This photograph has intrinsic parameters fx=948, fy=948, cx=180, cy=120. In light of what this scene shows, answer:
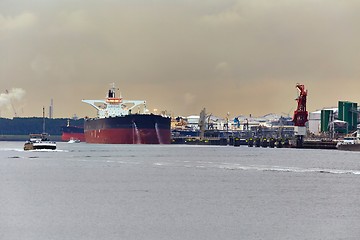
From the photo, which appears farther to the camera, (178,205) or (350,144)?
(350,144)

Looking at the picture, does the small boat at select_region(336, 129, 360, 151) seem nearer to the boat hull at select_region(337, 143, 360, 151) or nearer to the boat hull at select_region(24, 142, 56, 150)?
the boat hull at select_region(337, 143, 360, 151)

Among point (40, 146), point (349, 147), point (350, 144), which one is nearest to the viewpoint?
point (40, 146)

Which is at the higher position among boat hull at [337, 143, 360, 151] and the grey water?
boat hull at [337, 143, 360, 151]

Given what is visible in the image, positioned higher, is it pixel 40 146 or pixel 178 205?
pixel 40 146

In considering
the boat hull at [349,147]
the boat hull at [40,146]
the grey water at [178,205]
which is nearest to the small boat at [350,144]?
the boat hull at [349,147]

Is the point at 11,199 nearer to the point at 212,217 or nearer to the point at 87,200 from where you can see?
the point at 87,200

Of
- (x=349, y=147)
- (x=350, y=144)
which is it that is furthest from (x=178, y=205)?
(x=350, y=144)

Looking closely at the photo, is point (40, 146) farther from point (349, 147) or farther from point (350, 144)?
point (350, 144)

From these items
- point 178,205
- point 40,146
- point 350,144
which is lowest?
point 178,205

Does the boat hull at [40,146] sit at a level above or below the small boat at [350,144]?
below

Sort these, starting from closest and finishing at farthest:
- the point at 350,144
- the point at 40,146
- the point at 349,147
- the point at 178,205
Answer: the point at 178,205, the point at 40,146, the point at 349,147, the point at 350,144

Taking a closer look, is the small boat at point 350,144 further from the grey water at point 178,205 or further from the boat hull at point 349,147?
the grey water at point 178,205

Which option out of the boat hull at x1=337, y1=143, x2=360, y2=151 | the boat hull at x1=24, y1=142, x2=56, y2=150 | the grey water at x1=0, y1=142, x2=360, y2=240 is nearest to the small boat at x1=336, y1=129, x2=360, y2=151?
the boat hull at x1=337, y1=143, x2=360, y2=151

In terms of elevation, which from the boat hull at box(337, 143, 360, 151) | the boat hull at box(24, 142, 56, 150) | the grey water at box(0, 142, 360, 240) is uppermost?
the boat hull at box(337, 143, 360, 151)
